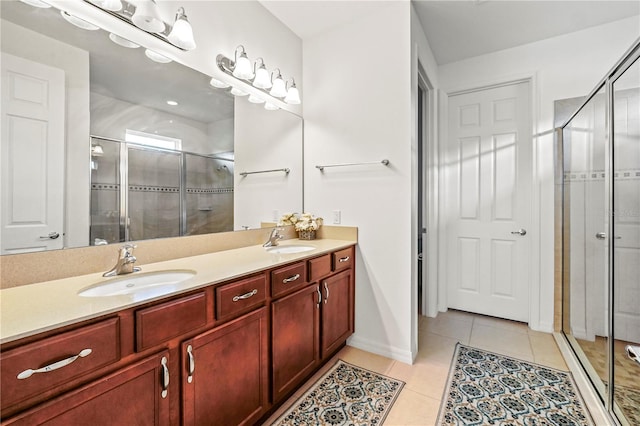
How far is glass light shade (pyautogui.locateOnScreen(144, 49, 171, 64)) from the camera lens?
152cm

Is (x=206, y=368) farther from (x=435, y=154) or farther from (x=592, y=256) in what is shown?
(x=435, y=154)

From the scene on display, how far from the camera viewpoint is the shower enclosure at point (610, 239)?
56.7 inches

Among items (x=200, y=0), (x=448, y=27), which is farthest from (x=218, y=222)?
(x=448, y=27)

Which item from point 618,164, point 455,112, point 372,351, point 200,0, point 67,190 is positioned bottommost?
point 372,351

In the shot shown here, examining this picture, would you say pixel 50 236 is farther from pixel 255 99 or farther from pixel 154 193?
pixel 255 99

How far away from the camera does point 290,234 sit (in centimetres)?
249

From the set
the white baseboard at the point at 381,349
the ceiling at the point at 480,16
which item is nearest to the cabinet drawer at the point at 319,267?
the white baseboard at the point at 381,349

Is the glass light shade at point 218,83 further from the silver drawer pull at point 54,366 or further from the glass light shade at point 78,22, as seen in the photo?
the silver drawer pull at point 54,366

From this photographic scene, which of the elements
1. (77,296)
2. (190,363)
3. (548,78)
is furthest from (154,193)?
(548,78)

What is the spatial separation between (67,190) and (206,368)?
0.96 m

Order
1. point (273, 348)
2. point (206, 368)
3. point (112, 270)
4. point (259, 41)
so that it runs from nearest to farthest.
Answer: point (206, 368)
point (112, 270)
point (273, 348)
point (259, 41)

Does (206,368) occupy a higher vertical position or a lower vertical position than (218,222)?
lower

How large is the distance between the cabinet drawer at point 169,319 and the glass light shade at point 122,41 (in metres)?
1.28

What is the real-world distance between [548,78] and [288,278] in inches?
111
